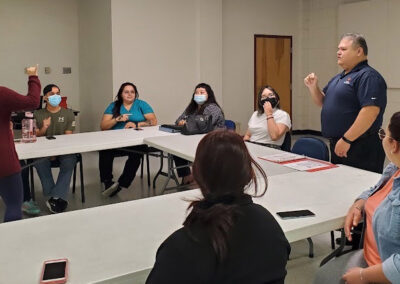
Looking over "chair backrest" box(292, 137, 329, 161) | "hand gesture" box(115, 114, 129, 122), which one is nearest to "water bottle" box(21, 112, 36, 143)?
"hand gesture" box(115, 114, 129, 122)

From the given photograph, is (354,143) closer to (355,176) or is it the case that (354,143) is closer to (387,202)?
(355,176)

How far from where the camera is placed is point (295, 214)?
185cm

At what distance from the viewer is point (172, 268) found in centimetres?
104

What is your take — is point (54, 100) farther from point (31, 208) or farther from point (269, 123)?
point (269, 123)

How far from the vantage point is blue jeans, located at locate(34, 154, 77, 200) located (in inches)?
150

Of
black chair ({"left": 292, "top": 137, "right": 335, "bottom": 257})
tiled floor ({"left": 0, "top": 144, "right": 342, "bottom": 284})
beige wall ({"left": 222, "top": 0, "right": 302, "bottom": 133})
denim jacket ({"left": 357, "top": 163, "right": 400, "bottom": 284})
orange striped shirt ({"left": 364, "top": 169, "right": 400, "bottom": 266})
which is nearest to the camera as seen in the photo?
denim jacket ({"left": 357, "top": 163, "right": 400, "bottom": 284})

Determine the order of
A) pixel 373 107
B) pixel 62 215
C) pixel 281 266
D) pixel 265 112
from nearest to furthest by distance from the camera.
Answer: pixel 281 266
pixel 62 215
pixel 373 107
pixel 265 112

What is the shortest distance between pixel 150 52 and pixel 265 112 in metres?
2.81

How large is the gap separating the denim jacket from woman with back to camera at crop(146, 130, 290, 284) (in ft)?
1.45

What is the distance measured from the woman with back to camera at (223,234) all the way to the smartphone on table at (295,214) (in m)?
0.63

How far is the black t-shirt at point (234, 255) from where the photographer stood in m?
1.04

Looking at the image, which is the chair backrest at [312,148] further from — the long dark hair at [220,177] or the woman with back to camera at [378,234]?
the long dark hair at [220,177]

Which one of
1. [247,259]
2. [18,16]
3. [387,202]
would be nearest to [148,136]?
[387,202]

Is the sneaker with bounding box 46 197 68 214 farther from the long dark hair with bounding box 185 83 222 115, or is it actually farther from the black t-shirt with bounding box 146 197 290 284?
the black t-shirt with bounding box 146 197 290 284
